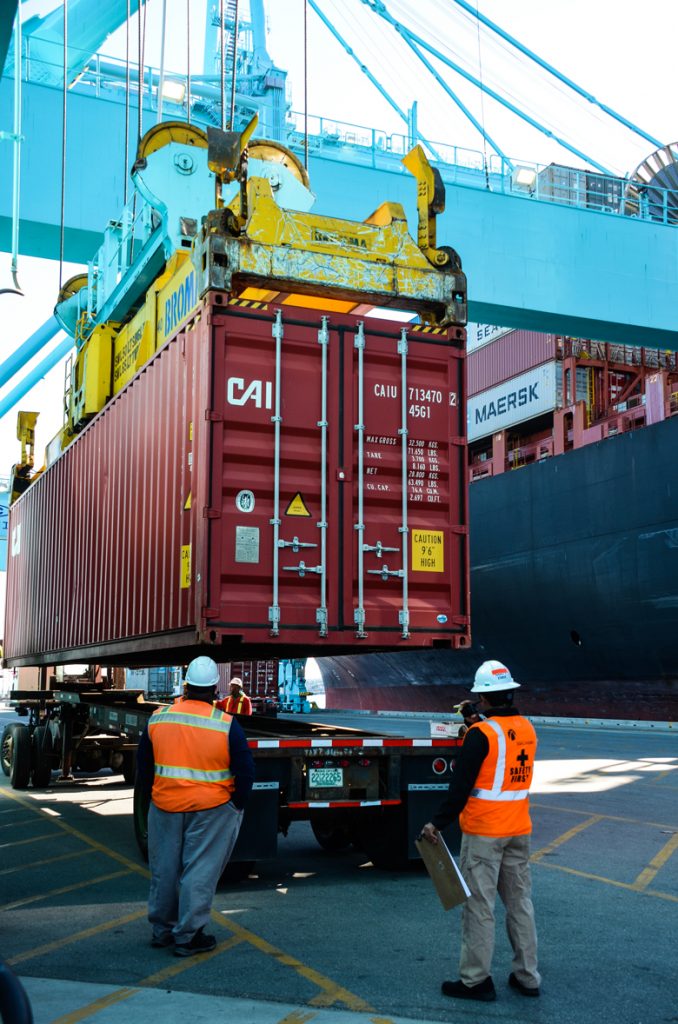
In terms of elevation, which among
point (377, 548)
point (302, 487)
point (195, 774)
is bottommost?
point (195, 774)

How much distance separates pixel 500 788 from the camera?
484 centimetres

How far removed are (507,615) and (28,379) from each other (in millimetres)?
13592

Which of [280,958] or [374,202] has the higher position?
[374,202]

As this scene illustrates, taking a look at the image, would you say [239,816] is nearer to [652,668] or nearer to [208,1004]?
[208,1004]

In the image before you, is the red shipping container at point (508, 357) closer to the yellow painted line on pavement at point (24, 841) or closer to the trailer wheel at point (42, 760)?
the trailer wheel at point (42, 760)

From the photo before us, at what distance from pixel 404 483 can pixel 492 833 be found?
389 cm

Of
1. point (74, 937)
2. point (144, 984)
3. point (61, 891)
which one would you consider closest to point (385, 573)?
point (61, 891)

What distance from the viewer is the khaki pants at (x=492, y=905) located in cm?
464

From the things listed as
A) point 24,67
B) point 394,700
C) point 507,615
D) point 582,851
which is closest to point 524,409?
point 507,615

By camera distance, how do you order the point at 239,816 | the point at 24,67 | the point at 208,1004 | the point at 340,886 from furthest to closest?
the point at 24,67 → the point at 340,886 → the point at 239,816 → the point at 208,1004

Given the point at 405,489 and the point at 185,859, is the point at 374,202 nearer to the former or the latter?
the point at 405,489

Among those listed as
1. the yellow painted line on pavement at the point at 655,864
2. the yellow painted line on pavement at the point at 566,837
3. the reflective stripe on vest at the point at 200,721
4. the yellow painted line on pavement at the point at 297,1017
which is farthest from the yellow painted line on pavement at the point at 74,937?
the yellow painted line on pavement at the point at 655,864

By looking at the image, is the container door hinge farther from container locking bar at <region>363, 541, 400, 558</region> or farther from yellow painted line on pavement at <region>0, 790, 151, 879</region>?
yellow painted line on pavement at <region>0, 790, 151, 879</region>

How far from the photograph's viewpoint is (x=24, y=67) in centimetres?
1770
